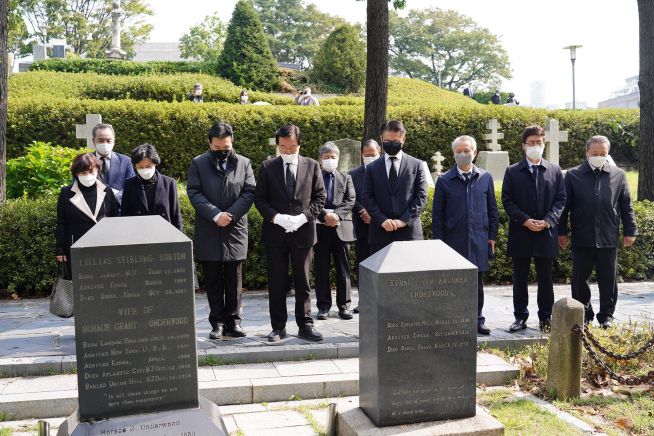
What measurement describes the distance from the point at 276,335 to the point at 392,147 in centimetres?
214

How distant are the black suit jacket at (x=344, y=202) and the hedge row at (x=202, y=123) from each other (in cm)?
993

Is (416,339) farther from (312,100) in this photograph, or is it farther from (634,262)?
(312,100)

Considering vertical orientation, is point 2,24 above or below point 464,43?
below

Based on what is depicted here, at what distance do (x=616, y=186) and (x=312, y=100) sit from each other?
15.6 metres

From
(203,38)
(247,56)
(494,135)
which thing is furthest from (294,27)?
(494,135)

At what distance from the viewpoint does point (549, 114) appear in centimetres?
2205

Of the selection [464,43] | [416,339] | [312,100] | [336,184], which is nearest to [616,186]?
[336,184]

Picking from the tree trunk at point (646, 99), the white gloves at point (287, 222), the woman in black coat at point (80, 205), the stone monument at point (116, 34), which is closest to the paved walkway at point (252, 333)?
the woman in black coat at point (80, 205)

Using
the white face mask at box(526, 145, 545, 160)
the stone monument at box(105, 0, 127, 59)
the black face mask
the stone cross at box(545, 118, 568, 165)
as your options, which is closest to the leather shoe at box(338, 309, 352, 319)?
the black face mask

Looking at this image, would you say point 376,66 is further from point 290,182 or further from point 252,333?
point 252,333

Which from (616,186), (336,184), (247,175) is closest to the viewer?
(247,175)

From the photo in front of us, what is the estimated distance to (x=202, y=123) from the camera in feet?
54.5

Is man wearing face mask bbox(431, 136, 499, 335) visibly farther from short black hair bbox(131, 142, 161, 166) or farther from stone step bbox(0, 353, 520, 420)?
short black hair bbox(131, 142, 161, 166)

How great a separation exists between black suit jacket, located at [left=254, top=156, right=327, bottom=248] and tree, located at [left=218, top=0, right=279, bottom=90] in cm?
2357
